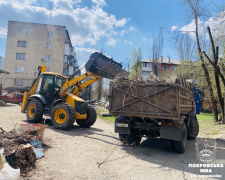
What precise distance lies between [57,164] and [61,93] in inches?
216

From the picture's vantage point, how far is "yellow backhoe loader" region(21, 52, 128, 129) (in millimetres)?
8008

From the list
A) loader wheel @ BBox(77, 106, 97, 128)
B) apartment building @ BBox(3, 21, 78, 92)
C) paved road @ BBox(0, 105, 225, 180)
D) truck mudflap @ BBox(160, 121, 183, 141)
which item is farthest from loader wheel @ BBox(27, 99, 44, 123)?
apartment building @ BBox(3, 21, 78, 92)

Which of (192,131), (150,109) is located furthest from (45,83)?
(192,131)

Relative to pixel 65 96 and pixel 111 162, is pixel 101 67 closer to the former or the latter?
pixel 65 96

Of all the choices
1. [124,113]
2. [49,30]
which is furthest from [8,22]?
[124,113]

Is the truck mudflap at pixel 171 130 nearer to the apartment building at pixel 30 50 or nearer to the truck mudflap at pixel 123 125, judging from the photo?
the truck mudflap at pixel 123 125

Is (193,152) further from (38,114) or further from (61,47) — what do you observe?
(61,47)

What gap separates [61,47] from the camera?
36188 mm

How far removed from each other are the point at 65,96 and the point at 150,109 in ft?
16.6

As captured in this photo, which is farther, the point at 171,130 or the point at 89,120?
the point at 89,120

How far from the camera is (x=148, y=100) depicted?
5340 millimetres

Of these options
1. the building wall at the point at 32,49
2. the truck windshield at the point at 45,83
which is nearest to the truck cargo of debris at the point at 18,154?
the truck windshield at the point at 45,83

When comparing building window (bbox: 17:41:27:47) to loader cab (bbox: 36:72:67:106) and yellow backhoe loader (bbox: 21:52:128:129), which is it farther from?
loader cab (bbox: 36:72:67:106)

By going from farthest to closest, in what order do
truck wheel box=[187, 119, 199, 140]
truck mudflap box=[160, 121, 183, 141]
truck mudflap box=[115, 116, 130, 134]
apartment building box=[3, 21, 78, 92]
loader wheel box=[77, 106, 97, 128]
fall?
apartment building box=[3, 21, 78, 92] < loader wheel box=[77, 106, 97, 128] < truck wheel box=[187, 119, 199, 140] < truck mudflap box=[115, 116, 130, 134] < truck mudflap box=[160, 121, 183, 141]
